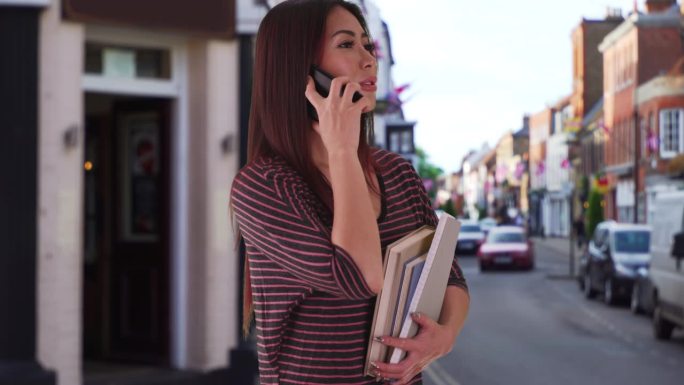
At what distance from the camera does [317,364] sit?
2074mm

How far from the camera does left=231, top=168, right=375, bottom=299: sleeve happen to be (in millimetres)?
1987

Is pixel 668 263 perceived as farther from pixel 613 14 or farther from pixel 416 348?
pixel 613 14

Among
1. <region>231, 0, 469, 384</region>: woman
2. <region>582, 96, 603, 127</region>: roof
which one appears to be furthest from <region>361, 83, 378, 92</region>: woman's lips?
<region>582, 96, 603, 127</region>: roof

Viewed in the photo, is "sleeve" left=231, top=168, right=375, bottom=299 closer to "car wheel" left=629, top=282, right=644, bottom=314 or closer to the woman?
the woman

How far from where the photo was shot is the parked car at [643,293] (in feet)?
60.8

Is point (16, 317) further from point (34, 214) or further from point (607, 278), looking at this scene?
point (607, 278)

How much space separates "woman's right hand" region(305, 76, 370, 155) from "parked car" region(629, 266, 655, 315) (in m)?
16.8

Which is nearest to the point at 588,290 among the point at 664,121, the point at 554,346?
the point at 554,346

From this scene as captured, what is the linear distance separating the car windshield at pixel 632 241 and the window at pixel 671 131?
92.2 feet

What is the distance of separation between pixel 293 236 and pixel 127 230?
31.2 feet

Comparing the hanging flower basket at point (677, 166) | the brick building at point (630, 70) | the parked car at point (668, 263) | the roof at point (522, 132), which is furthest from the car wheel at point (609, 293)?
the roof at point (522, 132)

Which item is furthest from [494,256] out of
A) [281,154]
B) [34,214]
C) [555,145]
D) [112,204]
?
[555,145]

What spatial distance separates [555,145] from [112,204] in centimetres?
8250

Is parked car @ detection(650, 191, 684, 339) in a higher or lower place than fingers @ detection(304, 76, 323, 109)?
lower
